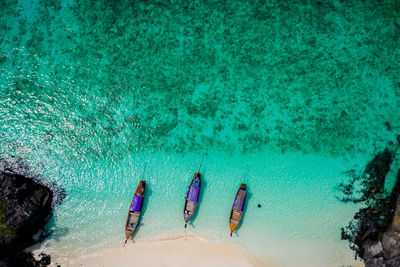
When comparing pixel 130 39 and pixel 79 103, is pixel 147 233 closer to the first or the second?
pixel 79 103

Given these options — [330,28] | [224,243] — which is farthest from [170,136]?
[330,28]

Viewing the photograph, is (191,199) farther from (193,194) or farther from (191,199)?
(193,194)

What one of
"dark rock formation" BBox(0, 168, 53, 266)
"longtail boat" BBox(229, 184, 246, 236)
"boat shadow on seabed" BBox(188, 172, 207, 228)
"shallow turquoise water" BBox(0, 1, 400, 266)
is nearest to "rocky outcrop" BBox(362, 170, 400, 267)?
"shallow turquoise water" BBox(0, 1, 400, 266)

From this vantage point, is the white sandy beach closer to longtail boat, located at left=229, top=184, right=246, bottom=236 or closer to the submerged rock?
longtail boat, located at left=229, top=184, right=246, bottom=236

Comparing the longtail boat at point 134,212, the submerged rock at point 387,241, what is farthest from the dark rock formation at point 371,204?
the longtail boat at point 134,212

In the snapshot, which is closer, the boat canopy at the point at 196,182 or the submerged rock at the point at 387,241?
the submerged rock at the point at 387,241

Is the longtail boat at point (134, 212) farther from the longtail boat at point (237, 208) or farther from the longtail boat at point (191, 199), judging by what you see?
the longtail boat at point (237, 208)

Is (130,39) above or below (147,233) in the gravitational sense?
above
